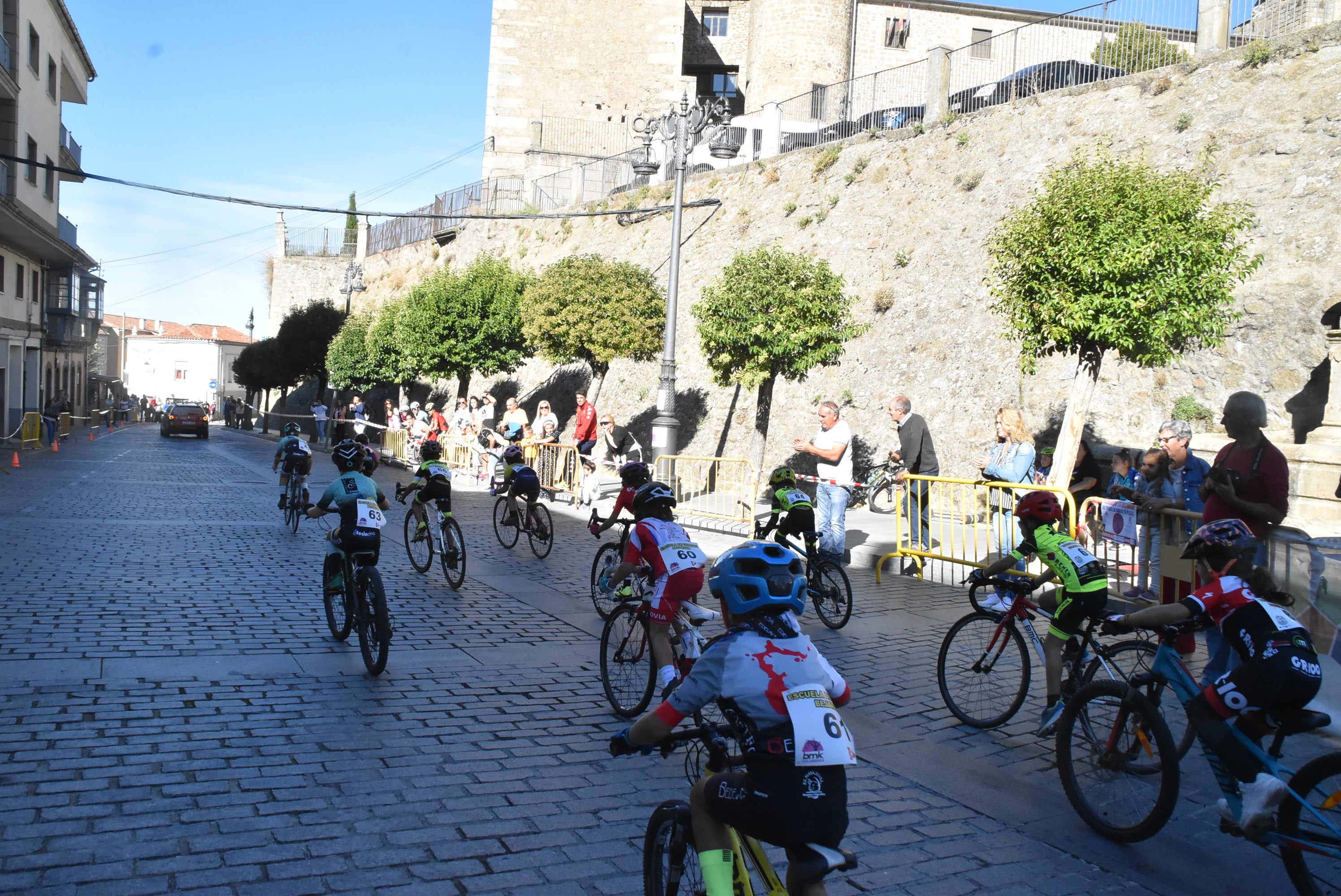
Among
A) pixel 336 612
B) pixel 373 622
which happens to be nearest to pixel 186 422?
pixel 336 612

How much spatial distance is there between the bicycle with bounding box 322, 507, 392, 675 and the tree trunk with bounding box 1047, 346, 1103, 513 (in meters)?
9.16

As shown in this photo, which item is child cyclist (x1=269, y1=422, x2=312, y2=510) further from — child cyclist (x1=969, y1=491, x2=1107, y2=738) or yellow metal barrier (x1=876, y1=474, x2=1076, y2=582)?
child cyclist (x1=969, y1=491, x2=1107, y2=738)

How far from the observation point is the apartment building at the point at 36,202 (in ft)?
98.7

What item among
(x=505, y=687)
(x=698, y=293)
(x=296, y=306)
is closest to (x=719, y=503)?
(x=505, y=687)

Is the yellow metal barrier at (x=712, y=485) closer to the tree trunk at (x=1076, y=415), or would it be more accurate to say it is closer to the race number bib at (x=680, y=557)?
the tree trunk at (x=1076, y=415)

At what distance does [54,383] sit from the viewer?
4719cm

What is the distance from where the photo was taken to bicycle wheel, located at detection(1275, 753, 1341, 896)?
365 cm

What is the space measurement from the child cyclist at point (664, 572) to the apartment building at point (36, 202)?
25.4m

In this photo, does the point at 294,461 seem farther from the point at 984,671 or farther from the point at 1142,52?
the point at 1142,52

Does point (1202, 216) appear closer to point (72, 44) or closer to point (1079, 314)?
point (1079, 314)

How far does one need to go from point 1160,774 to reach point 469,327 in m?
27.6

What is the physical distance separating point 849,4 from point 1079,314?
121 feet

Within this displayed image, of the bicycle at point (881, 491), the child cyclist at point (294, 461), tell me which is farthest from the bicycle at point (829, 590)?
the child cyclist at point (294, 461)

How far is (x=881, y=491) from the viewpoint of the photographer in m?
17.0
